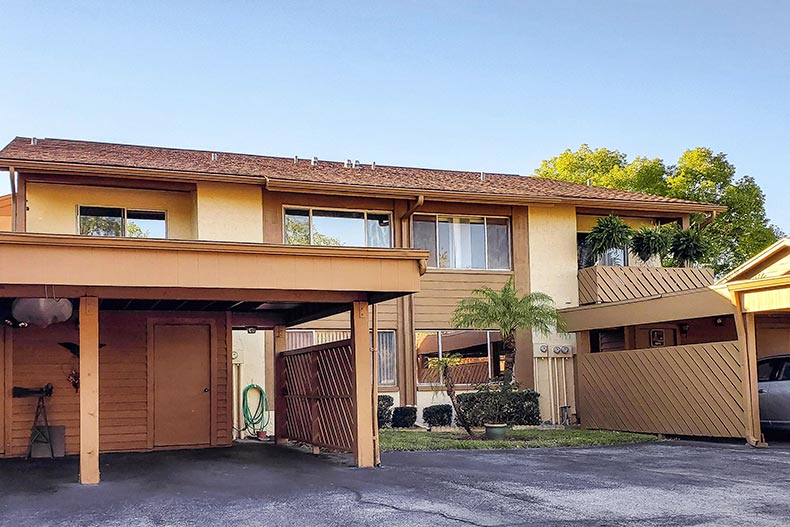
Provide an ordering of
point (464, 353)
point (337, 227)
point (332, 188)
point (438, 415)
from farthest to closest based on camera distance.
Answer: point (464, 353)
point (337, 227)
point (438, 415)
point (332, 188)

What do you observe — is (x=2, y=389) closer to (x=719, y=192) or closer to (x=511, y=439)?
(x=511, y=439)

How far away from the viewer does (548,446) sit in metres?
14.7

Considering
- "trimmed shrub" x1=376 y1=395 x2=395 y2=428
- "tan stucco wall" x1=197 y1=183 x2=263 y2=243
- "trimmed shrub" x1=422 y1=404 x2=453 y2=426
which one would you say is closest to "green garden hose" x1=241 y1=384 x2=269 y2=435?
"trimmed shrub" x1=376 y1=395 x2=395 y2=428

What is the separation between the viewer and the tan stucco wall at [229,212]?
17.7 metres

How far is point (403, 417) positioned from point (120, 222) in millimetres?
7086

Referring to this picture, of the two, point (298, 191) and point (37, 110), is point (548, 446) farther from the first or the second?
point (37, 110)

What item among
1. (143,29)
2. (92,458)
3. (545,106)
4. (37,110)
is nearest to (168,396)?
(92,458)

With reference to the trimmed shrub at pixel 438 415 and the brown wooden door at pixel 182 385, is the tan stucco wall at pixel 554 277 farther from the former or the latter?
the brown wooden door at pixel 182 385

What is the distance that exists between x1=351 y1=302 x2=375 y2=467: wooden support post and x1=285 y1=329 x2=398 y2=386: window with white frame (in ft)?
23.3

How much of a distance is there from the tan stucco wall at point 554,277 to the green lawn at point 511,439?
2.25 meters

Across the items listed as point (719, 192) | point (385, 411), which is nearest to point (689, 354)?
point (385, 411)

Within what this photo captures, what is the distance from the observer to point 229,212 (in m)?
17.9

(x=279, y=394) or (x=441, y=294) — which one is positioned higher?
(x=441, y=294)

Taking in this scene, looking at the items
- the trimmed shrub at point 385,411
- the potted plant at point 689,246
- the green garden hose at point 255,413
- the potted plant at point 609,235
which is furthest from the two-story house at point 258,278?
the potted plant at point 689,246
